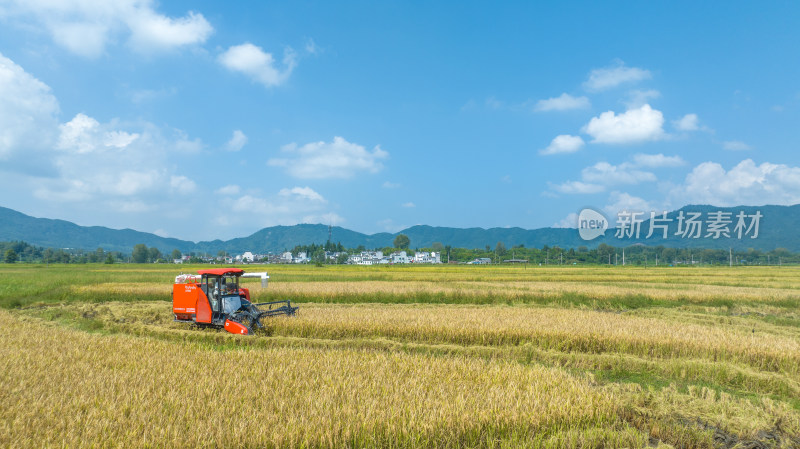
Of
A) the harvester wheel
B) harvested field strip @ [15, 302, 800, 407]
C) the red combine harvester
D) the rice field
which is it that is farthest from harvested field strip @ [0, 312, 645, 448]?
the red combine harvester

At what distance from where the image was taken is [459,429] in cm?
524

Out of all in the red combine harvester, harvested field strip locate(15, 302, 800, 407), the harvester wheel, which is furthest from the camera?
the red combine harvester

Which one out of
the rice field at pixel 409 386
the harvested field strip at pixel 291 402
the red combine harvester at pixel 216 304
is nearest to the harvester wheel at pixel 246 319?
the red combine harvester at pixel 216 304

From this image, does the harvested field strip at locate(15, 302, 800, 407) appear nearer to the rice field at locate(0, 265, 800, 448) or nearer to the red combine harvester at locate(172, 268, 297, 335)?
the rice field at locate(0, 265, 800, 448)

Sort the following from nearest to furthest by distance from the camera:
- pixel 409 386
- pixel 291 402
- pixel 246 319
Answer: pixel 291 402, pixel 409 386, pixel 246 319

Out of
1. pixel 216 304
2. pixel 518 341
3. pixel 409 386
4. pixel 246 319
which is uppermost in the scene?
pixel 216 304

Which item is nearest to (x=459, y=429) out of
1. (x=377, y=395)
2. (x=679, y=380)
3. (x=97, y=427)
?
(x=377, y=395)

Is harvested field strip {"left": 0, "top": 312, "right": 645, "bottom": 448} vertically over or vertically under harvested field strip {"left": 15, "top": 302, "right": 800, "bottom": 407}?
over

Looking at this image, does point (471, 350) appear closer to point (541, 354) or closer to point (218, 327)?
point (541, 354)

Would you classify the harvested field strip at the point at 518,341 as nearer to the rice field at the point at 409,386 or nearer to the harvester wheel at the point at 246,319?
the rice field at the point at 409,386

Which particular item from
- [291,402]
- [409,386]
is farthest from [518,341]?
[291,402]

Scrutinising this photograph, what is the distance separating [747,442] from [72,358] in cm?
1164

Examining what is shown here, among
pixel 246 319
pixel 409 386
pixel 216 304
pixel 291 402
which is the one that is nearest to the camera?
pixel 291 402

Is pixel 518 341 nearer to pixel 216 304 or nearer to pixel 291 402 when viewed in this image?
pixel 291 402
